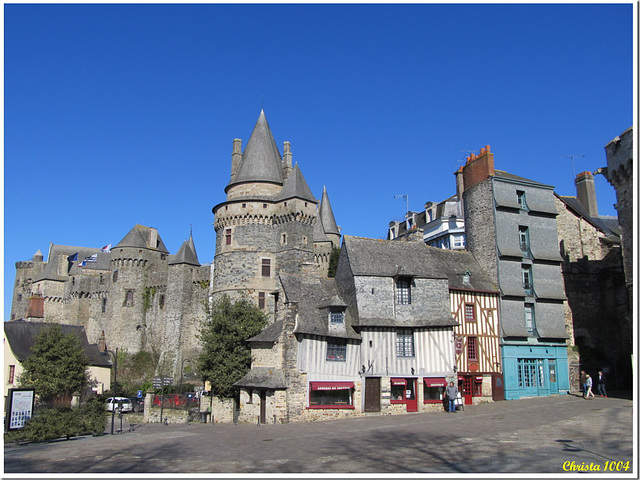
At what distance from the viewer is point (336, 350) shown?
22.8m

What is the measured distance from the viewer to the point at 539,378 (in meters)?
27.0

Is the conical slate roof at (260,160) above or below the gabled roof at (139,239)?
above

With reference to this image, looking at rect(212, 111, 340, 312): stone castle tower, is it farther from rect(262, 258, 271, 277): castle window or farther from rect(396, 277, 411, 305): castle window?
rect(396, 277, 411, 305): castle window

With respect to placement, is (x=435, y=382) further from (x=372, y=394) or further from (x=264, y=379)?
(x=264, y=379)

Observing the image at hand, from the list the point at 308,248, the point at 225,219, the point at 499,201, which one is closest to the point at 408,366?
the point at 499,201

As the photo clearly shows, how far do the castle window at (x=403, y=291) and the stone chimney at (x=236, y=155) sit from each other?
19.9m

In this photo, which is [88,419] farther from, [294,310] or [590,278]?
[590,278]

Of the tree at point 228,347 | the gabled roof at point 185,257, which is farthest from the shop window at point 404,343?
the gabled roof at point 185,257

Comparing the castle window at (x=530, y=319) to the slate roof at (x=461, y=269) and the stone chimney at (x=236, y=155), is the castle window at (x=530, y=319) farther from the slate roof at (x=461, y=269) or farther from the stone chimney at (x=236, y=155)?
the stone chimney at (x=236, y=155)

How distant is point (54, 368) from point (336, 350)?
1463 cm

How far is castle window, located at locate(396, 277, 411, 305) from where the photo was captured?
80.3 feet

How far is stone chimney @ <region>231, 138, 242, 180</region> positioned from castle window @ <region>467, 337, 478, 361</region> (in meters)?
21.9

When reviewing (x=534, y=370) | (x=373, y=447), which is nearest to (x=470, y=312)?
Answer: (x=534, y=370)

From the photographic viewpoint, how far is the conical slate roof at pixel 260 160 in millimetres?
39062
